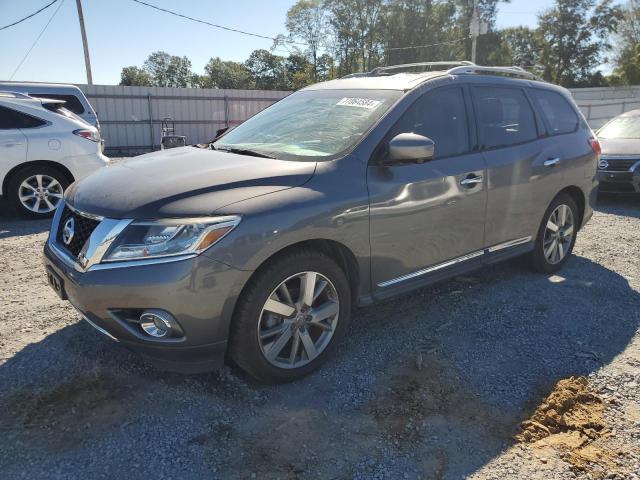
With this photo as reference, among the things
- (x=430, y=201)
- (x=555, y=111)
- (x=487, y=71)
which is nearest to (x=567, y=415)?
(x=430, y=201)

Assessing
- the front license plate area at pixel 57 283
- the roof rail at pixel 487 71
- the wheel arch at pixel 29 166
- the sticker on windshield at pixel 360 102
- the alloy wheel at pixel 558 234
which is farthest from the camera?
the wheel arch at pixel 29 166

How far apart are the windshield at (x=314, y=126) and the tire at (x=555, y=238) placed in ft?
6.97

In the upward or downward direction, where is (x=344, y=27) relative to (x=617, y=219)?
upward

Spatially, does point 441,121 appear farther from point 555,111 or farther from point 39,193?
point 39,193

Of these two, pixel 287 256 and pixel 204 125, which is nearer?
pixel 287 256

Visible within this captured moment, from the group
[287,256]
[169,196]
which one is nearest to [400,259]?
[287,256]

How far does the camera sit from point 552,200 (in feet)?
15.4

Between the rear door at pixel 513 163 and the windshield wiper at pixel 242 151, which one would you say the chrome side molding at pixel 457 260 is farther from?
the windshield wiper at pixel 242 151

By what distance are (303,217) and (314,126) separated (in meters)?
1.03

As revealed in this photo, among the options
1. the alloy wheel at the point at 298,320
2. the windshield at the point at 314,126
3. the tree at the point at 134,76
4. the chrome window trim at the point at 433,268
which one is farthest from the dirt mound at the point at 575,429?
the tree at the point at 134,76

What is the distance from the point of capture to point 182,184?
2.79m

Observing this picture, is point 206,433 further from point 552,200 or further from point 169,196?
point 552,200

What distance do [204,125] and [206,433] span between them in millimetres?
19157

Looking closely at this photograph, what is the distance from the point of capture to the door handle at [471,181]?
3.69 meters
